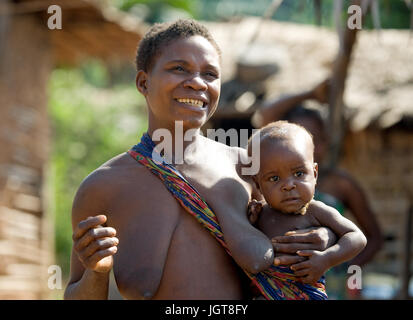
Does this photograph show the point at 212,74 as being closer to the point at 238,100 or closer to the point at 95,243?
the point at 95,243

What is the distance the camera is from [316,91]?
15.1 feet

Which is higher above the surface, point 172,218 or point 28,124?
point 28,124

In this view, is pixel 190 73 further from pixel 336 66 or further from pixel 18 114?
pixel 18 114

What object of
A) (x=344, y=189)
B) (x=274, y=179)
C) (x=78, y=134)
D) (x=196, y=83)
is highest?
(x=78, y=134)

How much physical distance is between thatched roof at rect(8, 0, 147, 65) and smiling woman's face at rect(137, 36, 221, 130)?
4.53 m

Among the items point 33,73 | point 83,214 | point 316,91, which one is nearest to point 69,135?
point 33,73

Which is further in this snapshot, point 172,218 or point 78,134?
point 78,134

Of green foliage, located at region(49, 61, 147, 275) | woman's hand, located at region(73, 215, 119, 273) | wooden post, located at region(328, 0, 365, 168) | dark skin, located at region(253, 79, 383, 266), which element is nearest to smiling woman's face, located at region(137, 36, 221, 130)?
woman's hand, located at region(73, 215, 119, 273)

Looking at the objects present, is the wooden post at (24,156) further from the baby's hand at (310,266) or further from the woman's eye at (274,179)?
the baby's hand at (310,266)

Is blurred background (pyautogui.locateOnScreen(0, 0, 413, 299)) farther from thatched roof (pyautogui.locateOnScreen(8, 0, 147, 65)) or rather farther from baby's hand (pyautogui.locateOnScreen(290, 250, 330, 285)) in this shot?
baby's hand (pyautogui.locateOnScreen(290, 250, 330, 285))

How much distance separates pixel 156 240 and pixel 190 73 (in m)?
0.53

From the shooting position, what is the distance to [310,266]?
A: 6.15ft

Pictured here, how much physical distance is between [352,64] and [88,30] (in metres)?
3.02

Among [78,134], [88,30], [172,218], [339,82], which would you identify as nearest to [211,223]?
[172,218]
